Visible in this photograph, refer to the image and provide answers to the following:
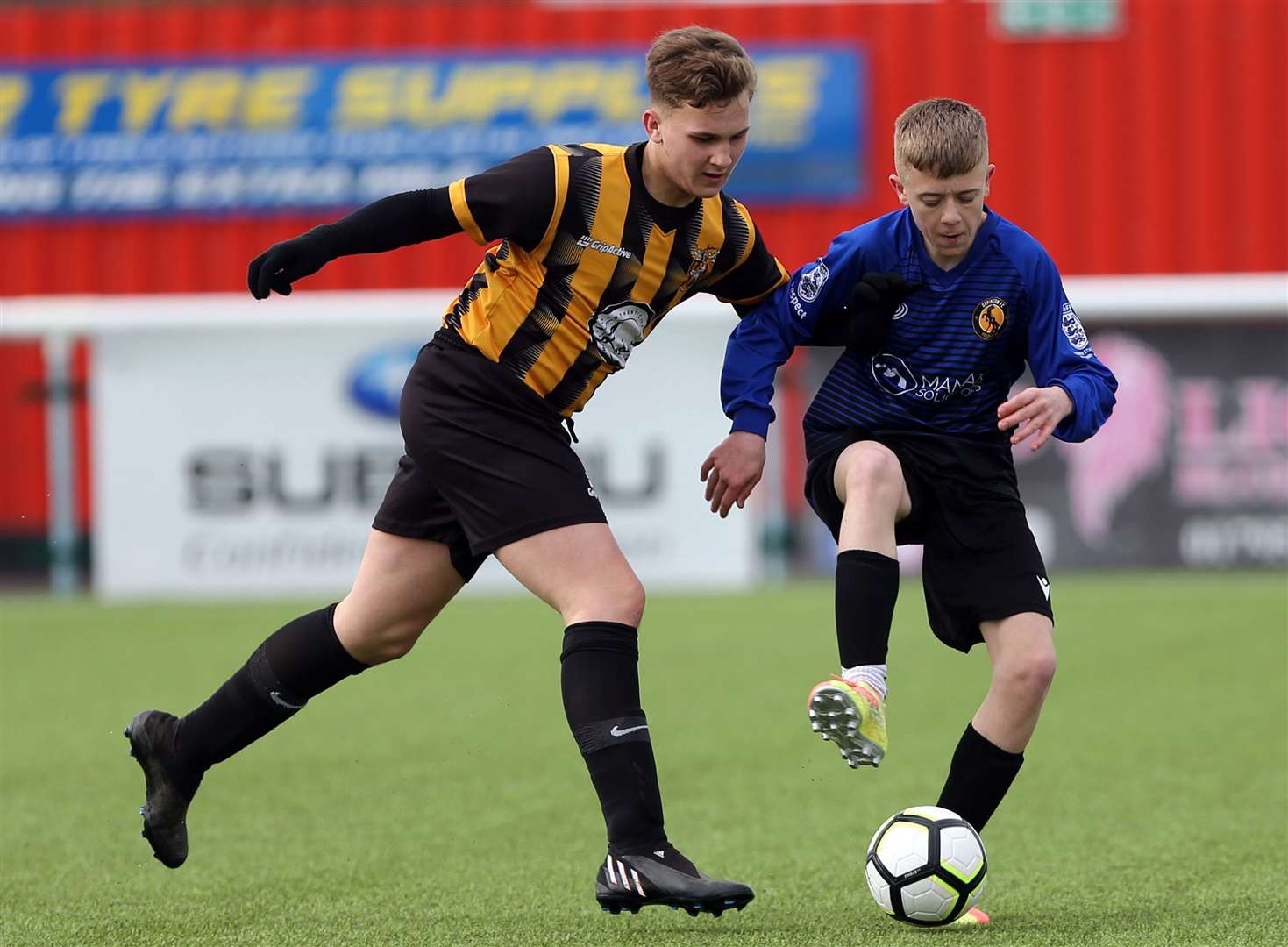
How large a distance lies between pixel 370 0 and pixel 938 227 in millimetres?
20138

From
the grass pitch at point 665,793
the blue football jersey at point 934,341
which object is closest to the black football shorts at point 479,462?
the blue football jersey at point 934,341

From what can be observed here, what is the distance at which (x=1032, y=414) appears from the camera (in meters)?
4.09

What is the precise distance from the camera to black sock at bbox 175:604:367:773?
15.1ft

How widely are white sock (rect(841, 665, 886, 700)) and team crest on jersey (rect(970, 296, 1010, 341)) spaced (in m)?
0.83

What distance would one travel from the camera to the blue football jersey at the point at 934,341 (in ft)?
14.4

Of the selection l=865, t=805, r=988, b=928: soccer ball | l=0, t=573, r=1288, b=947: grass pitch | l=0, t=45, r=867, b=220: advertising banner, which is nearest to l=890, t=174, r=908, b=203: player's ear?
l=865, t=805, r=988, b=928: soccer ball

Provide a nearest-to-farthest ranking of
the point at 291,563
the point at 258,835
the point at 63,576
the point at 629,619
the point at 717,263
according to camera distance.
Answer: the point at 629,619 → the point at 717,263 → the point at 258,835 → the point at 291,563 → the point at 63,576

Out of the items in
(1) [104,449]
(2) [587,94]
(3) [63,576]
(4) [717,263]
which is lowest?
(3) [63,576]

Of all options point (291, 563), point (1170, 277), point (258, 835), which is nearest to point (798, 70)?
point (1170, 277)

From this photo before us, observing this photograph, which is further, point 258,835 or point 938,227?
point 258,835

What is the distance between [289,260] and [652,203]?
31.1 inches

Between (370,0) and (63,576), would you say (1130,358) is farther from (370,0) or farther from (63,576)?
(370,0)

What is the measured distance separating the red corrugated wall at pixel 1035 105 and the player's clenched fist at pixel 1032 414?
53.4 feet

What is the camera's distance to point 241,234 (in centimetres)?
2077
